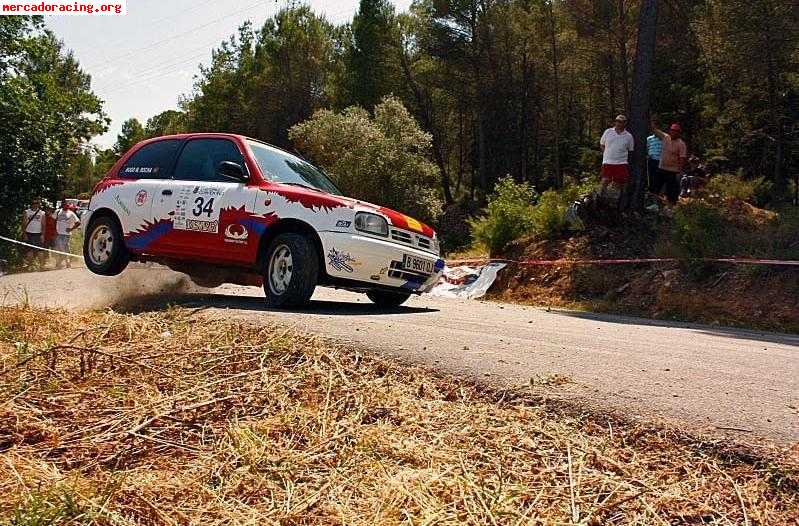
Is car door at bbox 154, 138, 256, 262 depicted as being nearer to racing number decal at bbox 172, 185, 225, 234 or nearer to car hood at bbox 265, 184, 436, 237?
racing number decal at bbox 172, 185, 225, 234

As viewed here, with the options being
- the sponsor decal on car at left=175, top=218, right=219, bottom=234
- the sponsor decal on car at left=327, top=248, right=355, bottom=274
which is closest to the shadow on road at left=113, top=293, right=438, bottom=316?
the sponsor decal on car at left=327, top=248, right=355, bottom=274

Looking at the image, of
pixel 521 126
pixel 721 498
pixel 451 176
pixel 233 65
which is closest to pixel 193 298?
pixel 721 498

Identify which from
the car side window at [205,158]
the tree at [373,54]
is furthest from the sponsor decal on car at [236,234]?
the tree at [373,54]

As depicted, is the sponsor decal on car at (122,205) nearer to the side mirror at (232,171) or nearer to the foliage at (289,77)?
the side mirror at (232,171)

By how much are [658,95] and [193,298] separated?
26.8 metres

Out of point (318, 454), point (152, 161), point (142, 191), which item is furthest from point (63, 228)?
point (318, 454)

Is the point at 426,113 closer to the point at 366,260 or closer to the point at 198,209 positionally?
the point at 198,209

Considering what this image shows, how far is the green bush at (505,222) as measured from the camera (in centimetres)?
1482

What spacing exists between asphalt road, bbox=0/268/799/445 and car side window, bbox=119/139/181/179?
1571 millimetres

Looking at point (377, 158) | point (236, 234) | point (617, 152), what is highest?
point (377, 158)

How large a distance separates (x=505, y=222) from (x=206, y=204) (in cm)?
890

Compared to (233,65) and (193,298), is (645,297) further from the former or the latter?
(233,65)

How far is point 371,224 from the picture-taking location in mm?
6844

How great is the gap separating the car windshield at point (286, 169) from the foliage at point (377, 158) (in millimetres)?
26778
